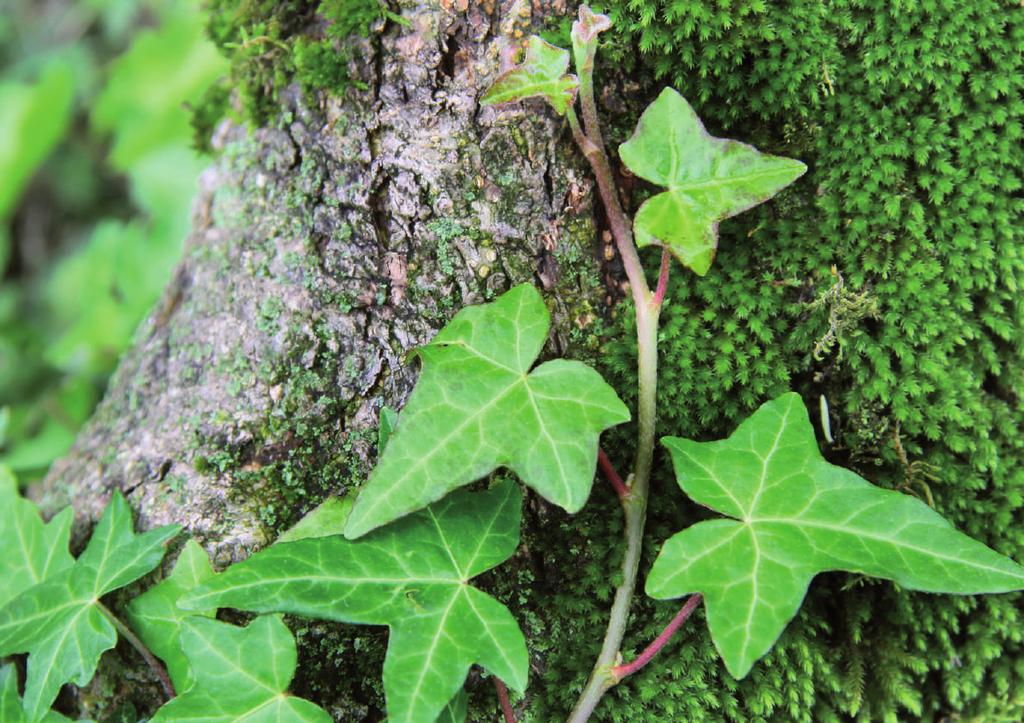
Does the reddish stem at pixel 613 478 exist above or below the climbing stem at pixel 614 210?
below

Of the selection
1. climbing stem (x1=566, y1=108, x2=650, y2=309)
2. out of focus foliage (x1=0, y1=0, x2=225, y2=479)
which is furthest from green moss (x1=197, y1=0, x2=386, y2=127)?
climbing stem (x1=566, y1=108, x2=650, y2=309)

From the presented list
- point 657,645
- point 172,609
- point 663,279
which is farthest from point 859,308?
point 172,609

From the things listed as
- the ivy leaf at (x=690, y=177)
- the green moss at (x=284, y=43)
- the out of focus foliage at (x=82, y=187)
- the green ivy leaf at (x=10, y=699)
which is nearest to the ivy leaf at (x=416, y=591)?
the ivy leaf at (x=690, y=177)

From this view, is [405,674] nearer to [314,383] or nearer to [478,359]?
[478,359]

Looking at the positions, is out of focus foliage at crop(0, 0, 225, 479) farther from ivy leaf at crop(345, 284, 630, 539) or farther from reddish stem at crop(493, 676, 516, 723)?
reddish stem at crop(493, 676, 516, 723)

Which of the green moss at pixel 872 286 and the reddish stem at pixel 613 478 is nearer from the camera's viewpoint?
the reddish stem at pixel 613 478

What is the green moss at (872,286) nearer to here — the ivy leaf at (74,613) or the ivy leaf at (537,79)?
the ivy leaf at (537,79)

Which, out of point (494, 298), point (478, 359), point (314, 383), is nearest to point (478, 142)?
point (494, 298)
